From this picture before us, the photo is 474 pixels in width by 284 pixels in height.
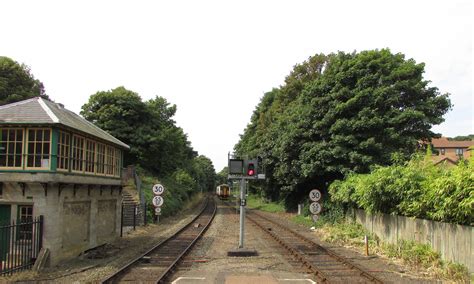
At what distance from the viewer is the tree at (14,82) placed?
1630 inches

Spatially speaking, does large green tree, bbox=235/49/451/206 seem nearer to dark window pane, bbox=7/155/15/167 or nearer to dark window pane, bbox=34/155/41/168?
dark window pane, bbox=34/155/41/168

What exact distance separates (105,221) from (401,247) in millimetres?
12926

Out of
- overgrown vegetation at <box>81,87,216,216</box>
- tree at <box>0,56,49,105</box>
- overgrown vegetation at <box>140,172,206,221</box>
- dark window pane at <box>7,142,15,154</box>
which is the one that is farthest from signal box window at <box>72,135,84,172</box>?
tree at <box>0,56,49,105</box>

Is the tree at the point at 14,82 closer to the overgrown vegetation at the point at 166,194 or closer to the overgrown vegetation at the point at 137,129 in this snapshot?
the overgrown vegetation at the point at 137,129

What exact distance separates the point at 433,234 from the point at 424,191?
1.59 m

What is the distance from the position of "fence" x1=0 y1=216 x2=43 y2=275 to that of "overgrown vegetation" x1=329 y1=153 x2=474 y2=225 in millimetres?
12535

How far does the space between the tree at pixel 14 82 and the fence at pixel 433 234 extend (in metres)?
35.3

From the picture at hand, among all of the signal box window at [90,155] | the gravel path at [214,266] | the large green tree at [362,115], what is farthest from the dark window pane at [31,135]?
the large green tree at [362,115]

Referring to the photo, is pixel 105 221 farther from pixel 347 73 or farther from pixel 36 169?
pixel 347 73

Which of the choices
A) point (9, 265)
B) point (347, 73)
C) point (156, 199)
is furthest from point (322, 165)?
point (9, 265)

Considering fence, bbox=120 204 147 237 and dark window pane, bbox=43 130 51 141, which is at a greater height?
dark window pane, bbox=43 130 51 141

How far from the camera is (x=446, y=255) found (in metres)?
13.3

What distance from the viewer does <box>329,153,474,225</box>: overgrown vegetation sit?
12.2 m

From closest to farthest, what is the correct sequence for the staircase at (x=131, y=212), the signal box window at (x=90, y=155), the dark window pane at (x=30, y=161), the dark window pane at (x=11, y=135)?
the dark window pane at (x=30, y=161)
the dark window pane at (x=11, y=135)
the signal box window at (x=90, y=155)
the staircase at (x=131, y=212)
